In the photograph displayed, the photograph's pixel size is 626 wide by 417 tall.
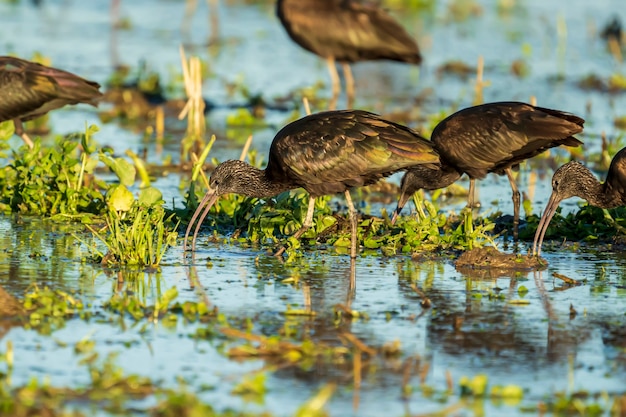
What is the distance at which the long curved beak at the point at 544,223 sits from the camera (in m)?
9.16

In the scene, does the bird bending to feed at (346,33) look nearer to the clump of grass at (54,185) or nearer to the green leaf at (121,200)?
the clump of grass at (54,185)

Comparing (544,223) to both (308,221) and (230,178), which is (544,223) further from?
(230,178)

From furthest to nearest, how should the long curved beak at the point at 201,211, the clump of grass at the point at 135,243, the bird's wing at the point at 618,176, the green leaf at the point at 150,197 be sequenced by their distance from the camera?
the green leaf at the point at 150,197 → the bird's wing at the point at 618,176 → the long curved beak at the point at 201,211 → the clump of grass at the point at 135,243

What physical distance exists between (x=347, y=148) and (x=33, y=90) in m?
3.74

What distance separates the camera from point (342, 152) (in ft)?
29.3

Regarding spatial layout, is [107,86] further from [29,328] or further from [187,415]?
[187,415]

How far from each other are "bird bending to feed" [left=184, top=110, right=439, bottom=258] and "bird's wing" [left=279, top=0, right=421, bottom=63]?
746 cm

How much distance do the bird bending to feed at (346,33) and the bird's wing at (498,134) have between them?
660cm

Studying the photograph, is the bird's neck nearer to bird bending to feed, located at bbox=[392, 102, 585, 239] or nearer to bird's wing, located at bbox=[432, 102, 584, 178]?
bird bending to feed, located at bbox=[392, 102, 585, 239]

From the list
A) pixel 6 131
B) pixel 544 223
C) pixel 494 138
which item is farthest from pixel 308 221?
pixel 6 131

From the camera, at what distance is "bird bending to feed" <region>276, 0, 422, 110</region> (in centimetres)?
1652

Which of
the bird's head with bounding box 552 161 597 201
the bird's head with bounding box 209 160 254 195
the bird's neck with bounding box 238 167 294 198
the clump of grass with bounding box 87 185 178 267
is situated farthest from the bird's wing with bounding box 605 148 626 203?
the clump of grass with bounding box 87 185 178 267

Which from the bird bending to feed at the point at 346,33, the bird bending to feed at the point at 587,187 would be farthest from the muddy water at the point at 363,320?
the bird bending to feed at the point at 346,33


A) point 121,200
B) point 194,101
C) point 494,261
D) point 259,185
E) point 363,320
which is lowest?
point 363,320
